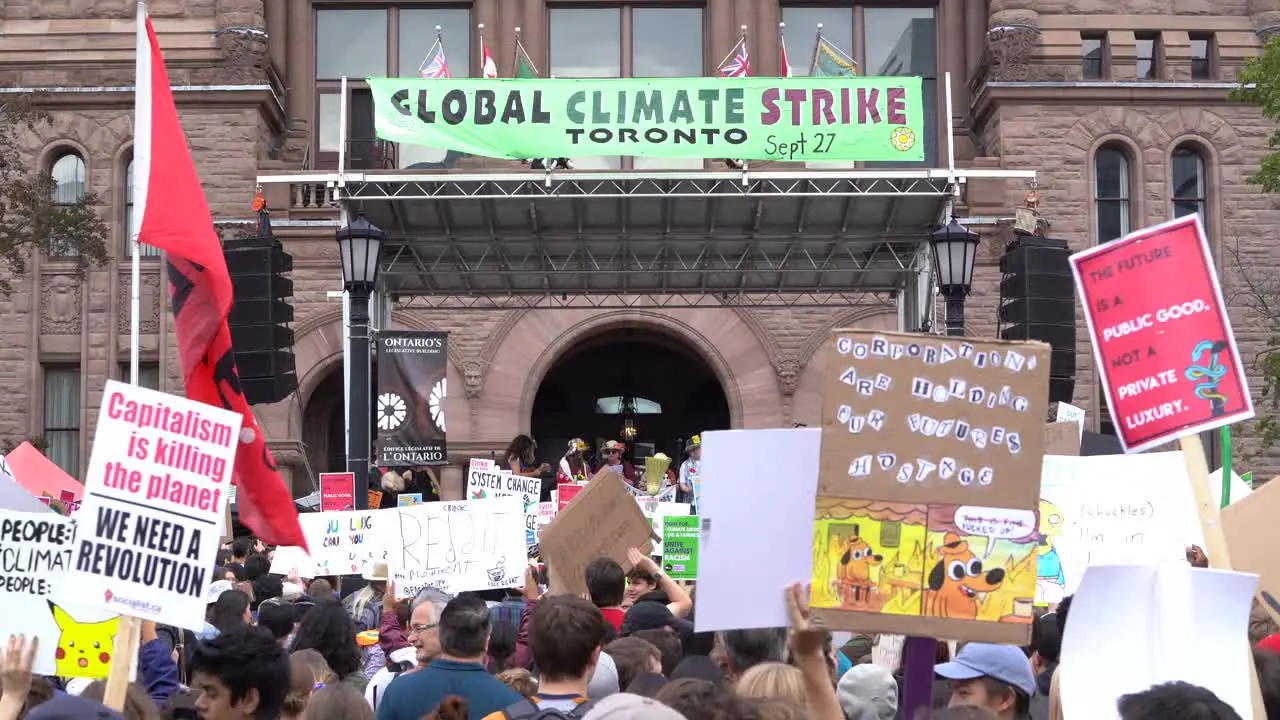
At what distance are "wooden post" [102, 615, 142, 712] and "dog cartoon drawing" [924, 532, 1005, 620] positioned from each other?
2.39m

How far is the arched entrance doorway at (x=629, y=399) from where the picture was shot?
3092 cm

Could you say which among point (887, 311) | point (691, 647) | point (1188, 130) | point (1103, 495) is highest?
point (1188, 130)

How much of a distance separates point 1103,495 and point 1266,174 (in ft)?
42.0

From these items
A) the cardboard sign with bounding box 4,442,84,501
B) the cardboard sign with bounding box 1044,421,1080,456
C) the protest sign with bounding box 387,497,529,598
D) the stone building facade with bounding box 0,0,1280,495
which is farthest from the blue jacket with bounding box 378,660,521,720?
the stone building facade with bounding box 0,0,1280,495

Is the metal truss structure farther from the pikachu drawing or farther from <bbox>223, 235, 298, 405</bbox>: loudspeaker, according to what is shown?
the pikachu drawing

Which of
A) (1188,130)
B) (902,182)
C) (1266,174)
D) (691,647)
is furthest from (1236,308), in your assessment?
(691,647)

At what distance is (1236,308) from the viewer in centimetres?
2602

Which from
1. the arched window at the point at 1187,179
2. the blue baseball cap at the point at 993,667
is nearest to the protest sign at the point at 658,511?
the blue baseball cap at the point at 993,667

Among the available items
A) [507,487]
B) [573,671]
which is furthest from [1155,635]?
[507,487]

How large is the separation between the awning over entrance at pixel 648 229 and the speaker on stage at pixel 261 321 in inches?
75.2

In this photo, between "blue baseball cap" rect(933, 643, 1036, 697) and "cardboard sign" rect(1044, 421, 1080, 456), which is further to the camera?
"cardboard sign" rect(1044, 421, 1080, 456)

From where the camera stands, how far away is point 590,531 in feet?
30.7

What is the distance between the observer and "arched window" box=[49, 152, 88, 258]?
2623 cm

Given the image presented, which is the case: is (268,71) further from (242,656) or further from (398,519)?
(242,656)
